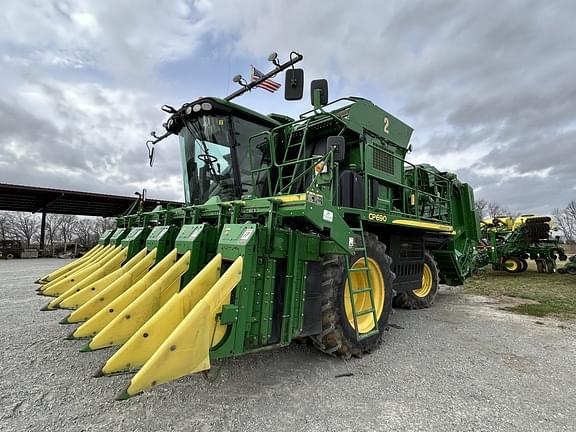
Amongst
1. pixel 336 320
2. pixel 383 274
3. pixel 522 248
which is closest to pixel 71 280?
pixel 336 320

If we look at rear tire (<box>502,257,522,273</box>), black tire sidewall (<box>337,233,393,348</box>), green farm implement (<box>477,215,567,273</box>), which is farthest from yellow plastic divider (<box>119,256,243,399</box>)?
rear tire (<box>502,257,522,273</box>)

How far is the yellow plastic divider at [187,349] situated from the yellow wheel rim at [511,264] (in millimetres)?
15533

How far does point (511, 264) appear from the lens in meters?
14.2

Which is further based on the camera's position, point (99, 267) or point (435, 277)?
point (435, 277)

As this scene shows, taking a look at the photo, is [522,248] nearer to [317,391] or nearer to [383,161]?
[383,161]

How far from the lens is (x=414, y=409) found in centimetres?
261

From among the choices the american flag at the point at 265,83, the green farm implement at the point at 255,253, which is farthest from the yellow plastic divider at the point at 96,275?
the american flag at the point at 265,83

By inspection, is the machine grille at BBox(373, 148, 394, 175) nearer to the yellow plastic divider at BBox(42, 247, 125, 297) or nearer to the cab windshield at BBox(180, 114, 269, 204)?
the cab windshield at BBox(180, 114, 269, 204)

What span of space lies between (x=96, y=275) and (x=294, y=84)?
10.4ft

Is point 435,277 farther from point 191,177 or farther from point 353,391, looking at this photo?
point 191,177

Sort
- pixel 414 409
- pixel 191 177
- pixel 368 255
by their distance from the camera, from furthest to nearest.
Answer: pixel 191 177
pixel 368 255
pixel 414 409

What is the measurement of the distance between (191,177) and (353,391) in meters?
3.82

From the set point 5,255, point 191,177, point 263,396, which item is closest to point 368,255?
point 263,396

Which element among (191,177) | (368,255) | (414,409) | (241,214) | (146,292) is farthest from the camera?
(191,177)
